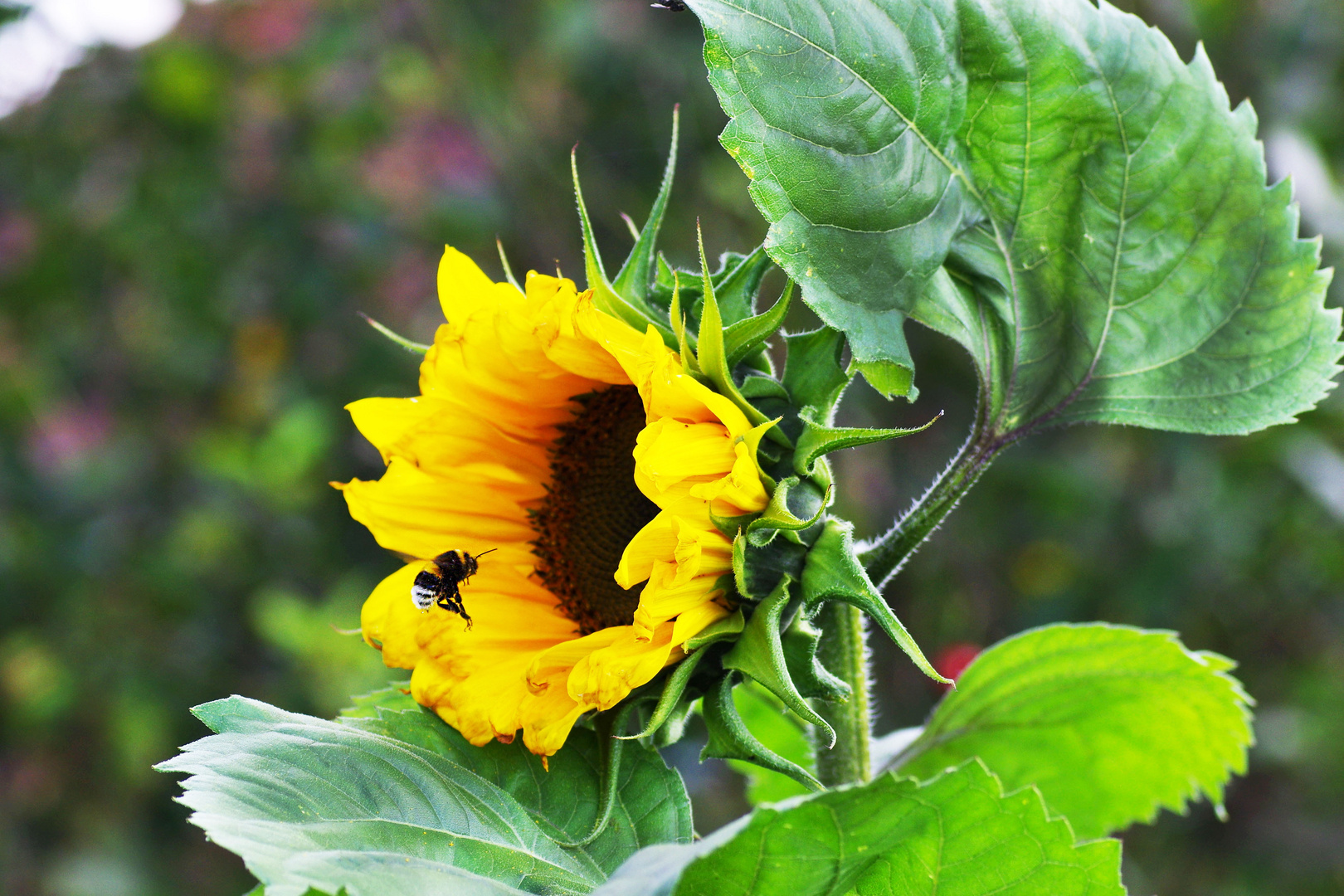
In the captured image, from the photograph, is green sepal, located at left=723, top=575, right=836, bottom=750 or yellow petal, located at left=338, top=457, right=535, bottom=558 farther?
yellow petal, located at left=338, top=457, right=535, bottom=558

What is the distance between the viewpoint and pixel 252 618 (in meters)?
3.07

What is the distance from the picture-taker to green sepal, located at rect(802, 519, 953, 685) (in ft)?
2.23

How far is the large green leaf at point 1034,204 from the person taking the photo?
2.27 feet

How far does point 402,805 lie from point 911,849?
11.1 inches

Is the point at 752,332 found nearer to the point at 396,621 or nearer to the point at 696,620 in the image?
the point at 696,620

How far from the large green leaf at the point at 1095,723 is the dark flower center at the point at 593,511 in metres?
0.31

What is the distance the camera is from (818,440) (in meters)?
0.73

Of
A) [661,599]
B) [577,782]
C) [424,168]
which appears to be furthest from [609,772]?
[424,168]

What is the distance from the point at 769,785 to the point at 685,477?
520 mm

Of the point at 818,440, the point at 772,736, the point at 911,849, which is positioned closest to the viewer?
the point at 911,849

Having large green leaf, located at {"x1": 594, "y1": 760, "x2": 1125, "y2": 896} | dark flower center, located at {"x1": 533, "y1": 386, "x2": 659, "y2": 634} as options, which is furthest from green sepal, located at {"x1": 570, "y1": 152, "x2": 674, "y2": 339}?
large green leaf, located at {"x1": 594, "y1": 760, "x2": 1125, "y2": 896}

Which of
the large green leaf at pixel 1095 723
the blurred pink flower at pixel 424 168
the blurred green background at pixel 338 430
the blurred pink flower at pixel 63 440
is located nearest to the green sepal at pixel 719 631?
the large green leaf at pixel 1095 723

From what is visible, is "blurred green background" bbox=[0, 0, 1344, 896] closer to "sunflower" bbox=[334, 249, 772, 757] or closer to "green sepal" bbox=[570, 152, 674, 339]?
"sunflower" bbox=[334, 249, 772, 757]

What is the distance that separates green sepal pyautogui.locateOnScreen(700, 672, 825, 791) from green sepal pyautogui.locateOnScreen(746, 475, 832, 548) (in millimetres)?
93
